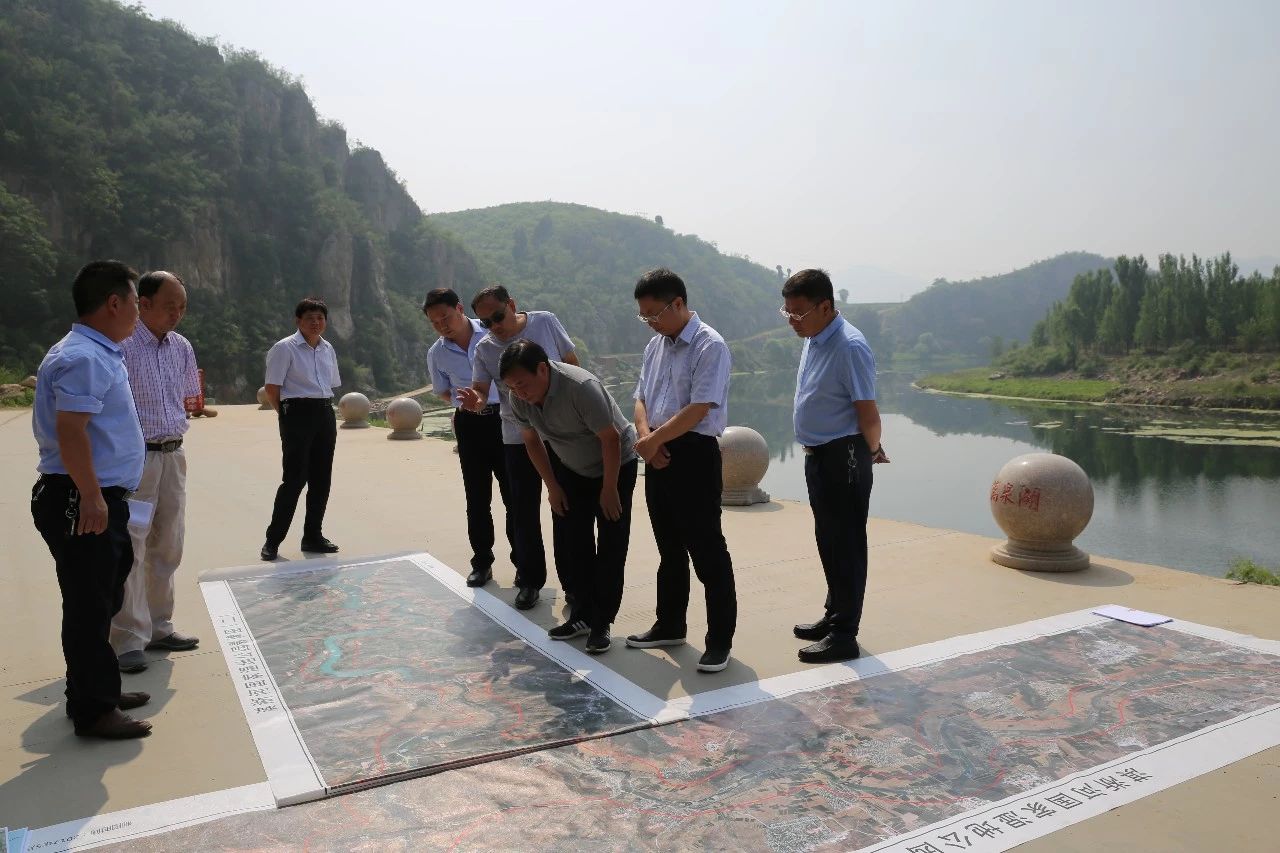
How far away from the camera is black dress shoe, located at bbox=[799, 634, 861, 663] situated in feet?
13.3

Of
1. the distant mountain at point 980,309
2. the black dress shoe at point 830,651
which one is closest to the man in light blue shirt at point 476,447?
the black dress shoe at point 830,651

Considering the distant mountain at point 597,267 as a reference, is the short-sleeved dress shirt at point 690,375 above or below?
below

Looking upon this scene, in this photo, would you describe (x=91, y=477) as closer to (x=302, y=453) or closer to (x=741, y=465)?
(x=302, y=453)

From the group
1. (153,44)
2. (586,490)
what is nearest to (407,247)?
(153,44)

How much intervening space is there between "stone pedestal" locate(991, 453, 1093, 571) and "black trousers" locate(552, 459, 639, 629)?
9.47 ft

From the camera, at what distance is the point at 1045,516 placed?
18.8 feet

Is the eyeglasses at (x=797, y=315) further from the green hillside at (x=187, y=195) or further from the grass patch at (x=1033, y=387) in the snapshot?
the grass patch at (x=1033, y=387)

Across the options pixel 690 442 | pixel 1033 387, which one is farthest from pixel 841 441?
pixel 1033 387

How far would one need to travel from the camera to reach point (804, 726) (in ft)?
11.0

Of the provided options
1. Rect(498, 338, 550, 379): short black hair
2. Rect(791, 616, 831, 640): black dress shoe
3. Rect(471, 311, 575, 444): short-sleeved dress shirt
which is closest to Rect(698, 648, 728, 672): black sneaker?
Rect(791, 616, 831, 640): black dress shoe

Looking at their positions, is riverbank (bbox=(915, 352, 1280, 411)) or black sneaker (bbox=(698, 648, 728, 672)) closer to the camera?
black sneaker (bbox=(698, 648, 728, 672))

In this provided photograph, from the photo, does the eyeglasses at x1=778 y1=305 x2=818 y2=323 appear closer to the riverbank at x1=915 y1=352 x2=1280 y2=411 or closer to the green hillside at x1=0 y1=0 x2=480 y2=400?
the green hillside at x1=0 y1=0 x2=480 y2=400

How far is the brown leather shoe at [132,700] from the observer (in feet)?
11.8

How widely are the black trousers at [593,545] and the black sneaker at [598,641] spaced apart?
1.0 inches
